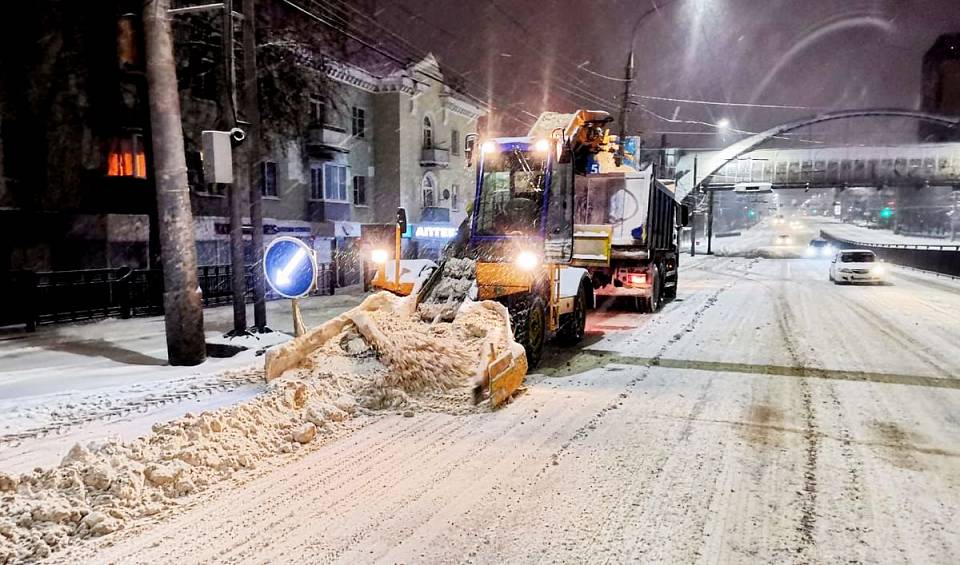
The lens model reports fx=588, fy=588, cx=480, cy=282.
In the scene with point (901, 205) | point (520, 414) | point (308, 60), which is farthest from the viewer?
point (901, 205)

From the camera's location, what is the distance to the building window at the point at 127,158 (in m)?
20.3

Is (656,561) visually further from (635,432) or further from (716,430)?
(716,430)

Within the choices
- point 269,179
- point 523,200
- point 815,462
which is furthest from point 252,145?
point 269,179

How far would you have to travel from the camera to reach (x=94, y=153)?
19734mm

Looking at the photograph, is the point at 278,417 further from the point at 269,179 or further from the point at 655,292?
the point at 269,179

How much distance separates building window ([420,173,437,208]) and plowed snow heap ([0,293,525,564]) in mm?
32169

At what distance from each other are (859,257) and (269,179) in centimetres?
2614

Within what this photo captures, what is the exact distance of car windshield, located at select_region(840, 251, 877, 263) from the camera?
24.1 meters

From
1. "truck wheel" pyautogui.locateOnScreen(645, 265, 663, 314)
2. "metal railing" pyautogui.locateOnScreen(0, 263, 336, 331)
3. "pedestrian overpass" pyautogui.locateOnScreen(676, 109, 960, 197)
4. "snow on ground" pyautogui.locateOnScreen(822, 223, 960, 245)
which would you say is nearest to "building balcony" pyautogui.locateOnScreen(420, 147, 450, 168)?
"truck wheel" pyautogui.locateOnScreen(645, 265, 663, 314)

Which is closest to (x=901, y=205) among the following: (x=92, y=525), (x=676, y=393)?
(x=676, y=393)

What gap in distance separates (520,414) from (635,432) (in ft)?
4.23

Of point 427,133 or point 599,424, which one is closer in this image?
point 599,424

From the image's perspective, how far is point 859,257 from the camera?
24422mm

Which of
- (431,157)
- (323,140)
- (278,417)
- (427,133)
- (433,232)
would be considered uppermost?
(427,133)
